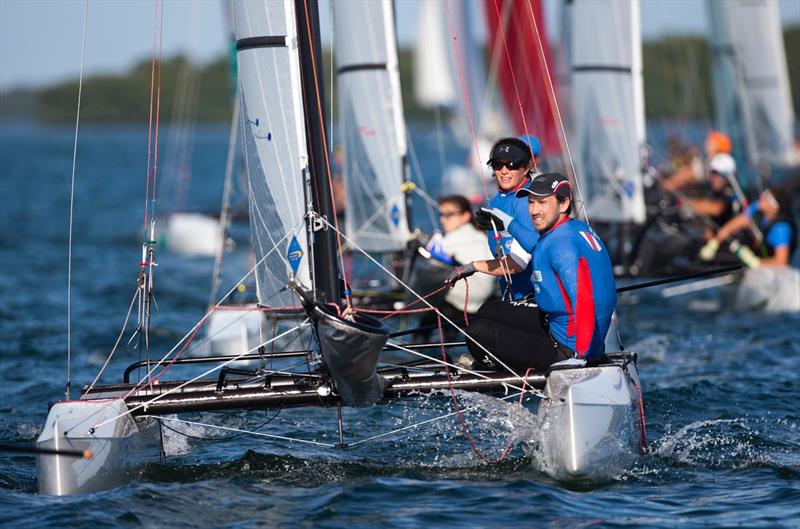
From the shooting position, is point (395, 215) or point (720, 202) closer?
point (395, 215)

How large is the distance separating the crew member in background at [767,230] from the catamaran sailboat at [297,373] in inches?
245

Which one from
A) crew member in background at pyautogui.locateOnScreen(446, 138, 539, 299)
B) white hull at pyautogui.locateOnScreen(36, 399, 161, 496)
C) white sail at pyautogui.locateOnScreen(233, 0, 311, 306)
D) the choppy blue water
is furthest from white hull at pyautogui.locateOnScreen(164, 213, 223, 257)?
white hull at pyautogui.locateOnScreen(36, 399, 161, 496)

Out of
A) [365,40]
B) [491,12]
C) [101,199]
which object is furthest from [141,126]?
[365,40]

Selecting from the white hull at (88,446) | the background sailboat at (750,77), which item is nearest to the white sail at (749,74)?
the background sailboat at (750,77)

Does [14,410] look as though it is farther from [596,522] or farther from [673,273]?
[673,273]

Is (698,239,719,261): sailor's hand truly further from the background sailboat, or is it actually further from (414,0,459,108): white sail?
(414,0,459,108): white sail

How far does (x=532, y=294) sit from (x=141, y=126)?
460 ft

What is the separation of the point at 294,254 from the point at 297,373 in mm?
655

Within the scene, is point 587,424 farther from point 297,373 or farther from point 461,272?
point 297,373

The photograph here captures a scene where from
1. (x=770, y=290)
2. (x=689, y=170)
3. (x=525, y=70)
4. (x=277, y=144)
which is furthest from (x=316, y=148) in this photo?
(x=525, y=70)

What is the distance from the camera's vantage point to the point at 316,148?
620 cm

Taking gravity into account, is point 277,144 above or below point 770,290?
above

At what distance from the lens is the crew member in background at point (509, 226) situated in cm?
601

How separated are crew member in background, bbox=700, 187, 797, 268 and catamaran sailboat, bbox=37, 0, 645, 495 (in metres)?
6.22
